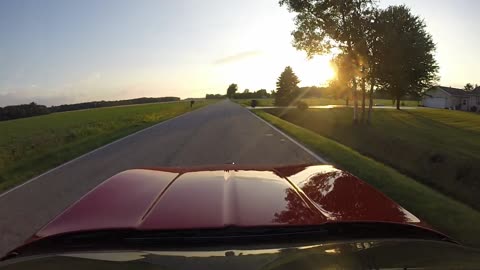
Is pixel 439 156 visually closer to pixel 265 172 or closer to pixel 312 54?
pixel 265 172

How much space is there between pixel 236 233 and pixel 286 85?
96.3 m

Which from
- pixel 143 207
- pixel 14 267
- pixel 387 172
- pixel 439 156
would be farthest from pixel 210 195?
pixel 439 156

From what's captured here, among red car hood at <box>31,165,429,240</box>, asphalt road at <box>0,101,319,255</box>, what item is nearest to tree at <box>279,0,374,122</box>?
asphalt road at <box>0,101,319,255</box>

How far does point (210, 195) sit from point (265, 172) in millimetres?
1172

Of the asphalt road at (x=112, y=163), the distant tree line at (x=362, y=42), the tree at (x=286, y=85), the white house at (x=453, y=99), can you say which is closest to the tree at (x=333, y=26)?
the distant tree line at (x=362, y=42)

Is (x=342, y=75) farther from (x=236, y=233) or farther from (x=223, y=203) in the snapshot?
(x=236, y=233)

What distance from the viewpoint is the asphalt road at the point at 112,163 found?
777 centimetres

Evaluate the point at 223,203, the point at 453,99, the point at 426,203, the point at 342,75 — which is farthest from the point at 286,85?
the point at 223,203

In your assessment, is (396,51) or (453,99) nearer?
(396,51)

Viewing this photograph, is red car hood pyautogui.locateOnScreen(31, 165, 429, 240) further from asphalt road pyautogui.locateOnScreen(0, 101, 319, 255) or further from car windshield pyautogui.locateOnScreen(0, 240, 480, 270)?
asphalt road pyautogui.locateOnScreen(0, 101, 319, 255)

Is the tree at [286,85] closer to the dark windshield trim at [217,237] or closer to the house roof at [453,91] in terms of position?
the house roof at [453,91]

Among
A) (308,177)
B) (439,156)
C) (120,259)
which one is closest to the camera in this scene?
(120,259)

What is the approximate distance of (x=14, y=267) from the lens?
2197mm

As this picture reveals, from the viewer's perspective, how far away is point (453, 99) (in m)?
84.1
